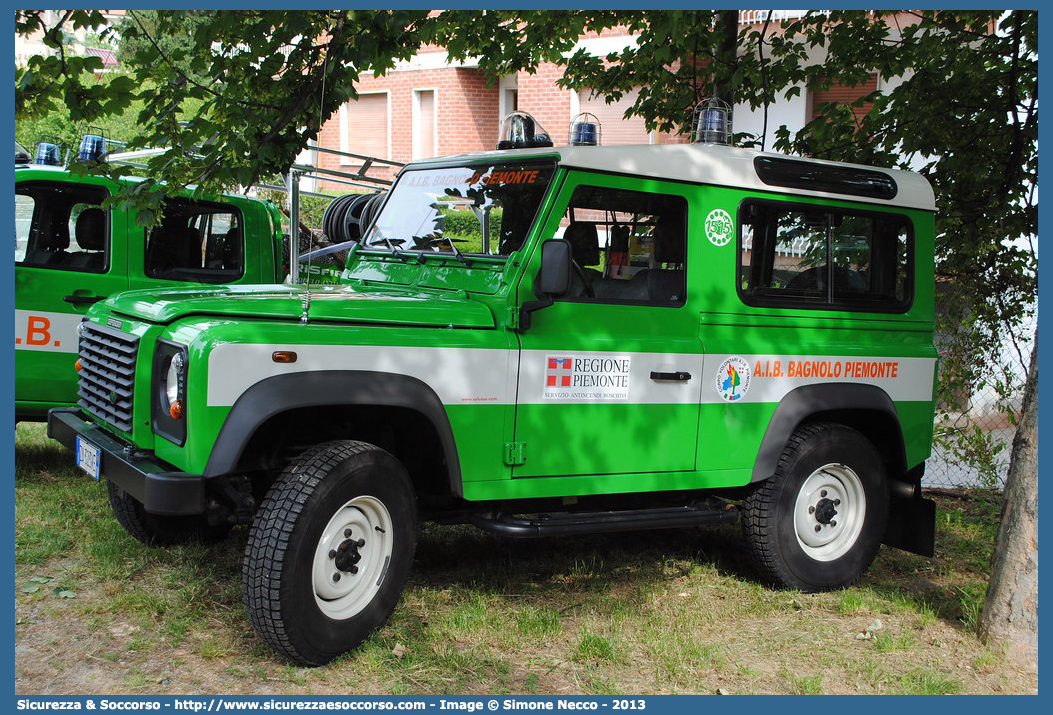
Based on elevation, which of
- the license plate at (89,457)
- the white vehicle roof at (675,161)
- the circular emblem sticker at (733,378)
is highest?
the white vehicle roof at (675,161)

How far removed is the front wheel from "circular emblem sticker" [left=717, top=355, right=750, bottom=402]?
0.51 m

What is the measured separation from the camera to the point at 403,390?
409cm

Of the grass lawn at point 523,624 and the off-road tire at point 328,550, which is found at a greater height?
the off-road tire at point 328,550

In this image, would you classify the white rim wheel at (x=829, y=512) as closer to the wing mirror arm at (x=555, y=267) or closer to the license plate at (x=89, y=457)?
the wing mirror arm at (x=555, y=267)

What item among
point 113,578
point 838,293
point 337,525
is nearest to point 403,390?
point 337,525

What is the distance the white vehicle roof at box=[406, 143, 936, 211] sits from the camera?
4.64 meters

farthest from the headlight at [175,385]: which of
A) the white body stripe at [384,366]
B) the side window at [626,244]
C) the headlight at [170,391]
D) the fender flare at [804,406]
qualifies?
the fender flare at [804,406]

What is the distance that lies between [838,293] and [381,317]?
102 inches

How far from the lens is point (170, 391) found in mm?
3934

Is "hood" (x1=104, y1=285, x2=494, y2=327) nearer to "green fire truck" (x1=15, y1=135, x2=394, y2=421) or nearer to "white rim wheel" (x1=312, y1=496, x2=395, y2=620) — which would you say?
"white rim wheel" (x1=312, y1=496, x2=395, y2=620)

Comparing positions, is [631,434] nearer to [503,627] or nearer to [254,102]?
[503,627]

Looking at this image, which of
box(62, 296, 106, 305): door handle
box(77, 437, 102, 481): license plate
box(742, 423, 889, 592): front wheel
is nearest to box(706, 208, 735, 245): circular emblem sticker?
box(742, 423, 889, 592): front wheel

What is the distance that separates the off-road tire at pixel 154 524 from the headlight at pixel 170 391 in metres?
1.49

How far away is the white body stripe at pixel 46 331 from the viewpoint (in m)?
6.68
